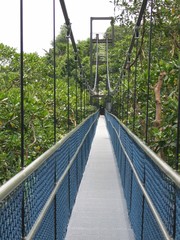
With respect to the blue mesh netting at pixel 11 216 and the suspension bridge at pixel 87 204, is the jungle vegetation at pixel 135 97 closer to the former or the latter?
the suspension bridge at pixel 87 204

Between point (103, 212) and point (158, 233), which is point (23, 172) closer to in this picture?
point (158, 233)

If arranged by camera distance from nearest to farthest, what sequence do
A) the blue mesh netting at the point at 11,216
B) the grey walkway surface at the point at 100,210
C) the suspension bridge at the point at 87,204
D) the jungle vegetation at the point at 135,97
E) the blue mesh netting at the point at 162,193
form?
the blue mesh netting at the point at 11,216
the suspension bridge at the point at 87,204
the blue mesh netting at the point at 162,193
the grey walkway surface at the point at 100,210
the jungle vegetation at the point at 135,97

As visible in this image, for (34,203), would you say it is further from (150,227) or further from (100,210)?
(100,210)

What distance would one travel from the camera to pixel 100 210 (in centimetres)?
313

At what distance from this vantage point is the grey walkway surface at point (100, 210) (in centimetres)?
253

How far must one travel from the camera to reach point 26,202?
1306 millimetres

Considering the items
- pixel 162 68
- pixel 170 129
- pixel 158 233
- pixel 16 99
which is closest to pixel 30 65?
pixel 16 99

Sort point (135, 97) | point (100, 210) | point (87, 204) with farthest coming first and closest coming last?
point (135, 97) < point (87, 204) < point (100, 210)

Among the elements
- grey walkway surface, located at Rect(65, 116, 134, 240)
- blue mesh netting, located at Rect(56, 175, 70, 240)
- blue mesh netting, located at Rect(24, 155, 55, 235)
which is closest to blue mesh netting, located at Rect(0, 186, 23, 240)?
blue mesh netting, located at Rect(24, 155, 55, 235)

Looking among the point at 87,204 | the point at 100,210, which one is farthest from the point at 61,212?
the point at 87,204

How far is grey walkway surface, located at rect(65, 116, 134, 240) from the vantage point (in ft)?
8.30

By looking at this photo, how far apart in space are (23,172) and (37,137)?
3039 millimetres

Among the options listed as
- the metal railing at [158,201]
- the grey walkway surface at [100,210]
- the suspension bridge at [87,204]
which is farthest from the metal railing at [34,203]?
the metal railing at [158,201]

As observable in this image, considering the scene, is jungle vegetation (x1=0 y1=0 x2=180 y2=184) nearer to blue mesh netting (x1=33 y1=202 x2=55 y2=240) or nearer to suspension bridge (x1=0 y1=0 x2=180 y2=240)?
suspension bridge (x1=0 y1=0 x2=180 y2=240)
